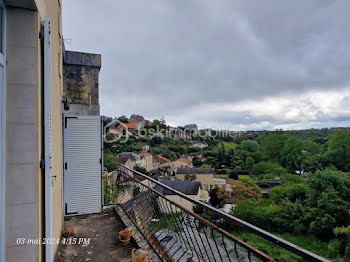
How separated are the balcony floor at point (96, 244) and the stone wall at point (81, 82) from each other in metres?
1.99

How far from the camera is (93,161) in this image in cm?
328

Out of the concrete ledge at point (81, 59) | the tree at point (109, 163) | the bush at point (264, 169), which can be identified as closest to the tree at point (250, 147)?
the bush at point (264, 169)

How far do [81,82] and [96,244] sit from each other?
295 centimetres

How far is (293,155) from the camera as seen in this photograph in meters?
31.3

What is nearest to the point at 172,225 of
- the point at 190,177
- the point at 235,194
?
the point at 235,194

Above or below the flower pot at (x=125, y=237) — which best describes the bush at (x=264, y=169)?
below

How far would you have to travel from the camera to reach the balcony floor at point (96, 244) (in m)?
2.06

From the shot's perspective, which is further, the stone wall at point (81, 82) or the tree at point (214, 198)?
the tree at point (214, 198)

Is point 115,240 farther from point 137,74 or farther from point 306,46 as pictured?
point 306,46

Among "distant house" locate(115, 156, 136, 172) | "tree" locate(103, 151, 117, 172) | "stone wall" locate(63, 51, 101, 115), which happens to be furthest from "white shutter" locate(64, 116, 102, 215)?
"distant house" locate(115, 156, 136, 172)

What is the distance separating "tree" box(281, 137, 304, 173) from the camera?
31.0 meters

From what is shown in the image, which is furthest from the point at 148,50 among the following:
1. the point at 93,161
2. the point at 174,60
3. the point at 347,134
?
the point at 347,134

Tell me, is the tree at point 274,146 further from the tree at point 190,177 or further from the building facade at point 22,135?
the building facade at point 22,135

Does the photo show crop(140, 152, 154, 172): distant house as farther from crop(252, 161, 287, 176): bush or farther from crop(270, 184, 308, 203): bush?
crop(252, 161, 287, 176): bush
